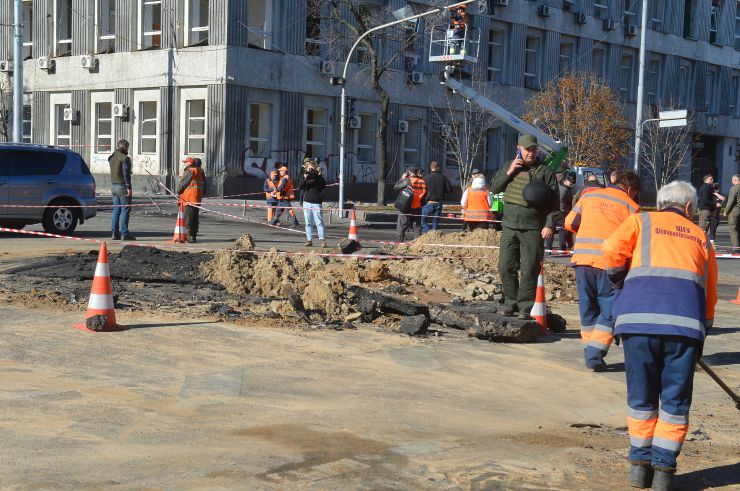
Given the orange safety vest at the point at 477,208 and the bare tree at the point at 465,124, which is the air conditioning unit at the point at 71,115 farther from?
the orange safety vest at the point at 477,208

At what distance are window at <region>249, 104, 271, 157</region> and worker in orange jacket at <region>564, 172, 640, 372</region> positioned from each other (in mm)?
30276

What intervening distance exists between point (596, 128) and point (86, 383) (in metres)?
37.9

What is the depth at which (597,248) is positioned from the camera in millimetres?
9680

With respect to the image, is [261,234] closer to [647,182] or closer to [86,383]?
[86,383]

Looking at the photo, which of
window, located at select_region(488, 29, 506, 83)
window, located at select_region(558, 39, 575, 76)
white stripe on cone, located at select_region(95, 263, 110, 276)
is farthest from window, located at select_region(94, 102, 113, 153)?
white stripe on cone, located at select_region(95, 263, 110, 276)

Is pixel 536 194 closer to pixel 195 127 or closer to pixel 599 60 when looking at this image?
pixel 195 127

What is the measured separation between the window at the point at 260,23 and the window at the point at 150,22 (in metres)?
3.58

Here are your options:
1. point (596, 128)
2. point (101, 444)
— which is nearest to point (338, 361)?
point (101, 444)

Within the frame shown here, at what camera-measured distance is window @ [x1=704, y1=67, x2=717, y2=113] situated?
60.6m

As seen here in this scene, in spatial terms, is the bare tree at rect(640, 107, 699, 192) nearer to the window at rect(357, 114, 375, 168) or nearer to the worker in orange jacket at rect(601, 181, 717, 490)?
the window at rect(357, 114, 375, 168)

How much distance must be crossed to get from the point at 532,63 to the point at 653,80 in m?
9.74

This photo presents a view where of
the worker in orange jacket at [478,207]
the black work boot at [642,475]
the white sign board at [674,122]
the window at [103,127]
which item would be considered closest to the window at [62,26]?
the window at [103,127]

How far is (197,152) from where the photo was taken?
128 feet

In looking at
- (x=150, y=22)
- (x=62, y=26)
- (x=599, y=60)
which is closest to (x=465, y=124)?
(x=599, y=60)
